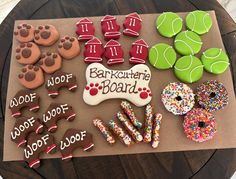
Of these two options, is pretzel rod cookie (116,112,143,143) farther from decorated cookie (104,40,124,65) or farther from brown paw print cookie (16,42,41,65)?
brown paw print cookie (16,42,41,65)

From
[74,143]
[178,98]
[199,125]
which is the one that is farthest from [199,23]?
[74,143]

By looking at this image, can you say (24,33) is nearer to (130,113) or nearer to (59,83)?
(59,83)

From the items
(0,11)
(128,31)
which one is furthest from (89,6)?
(0,11)

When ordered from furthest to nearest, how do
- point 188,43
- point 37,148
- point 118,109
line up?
point 188,43 → point 118,109 → point 37,148

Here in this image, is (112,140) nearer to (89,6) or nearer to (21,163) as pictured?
(21,163)

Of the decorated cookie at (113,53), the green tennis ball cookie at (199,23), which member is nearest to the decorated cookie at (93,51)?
the decorated cookie at (113,53)

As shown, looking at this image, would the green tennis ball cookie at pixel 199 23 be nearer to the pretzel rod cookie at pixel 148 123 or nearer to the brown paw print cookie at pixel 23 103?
the pretzel rod cookie at pixel 148 123
